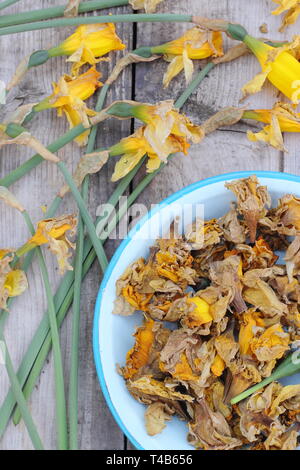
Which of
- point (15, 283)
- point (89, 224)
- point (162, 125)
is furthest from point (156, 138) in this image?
point (15, 283)

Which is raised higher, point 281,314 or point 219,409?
point 281,314

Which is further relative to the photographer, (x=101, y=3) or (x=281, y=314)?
(x=101, y=3)

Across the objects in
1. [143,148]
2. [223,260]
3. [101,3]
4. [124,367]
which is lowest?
[124,367]

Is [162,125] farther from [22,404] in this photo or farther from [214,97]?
[22,404]

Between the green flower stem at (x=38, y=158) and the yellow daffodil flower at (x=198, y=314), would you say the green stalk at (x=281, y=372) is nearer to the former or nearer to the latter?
the yellow daffodil flower at (x=198, y=314)

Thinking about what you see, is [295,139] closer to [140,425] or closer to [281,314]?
[281,314]
